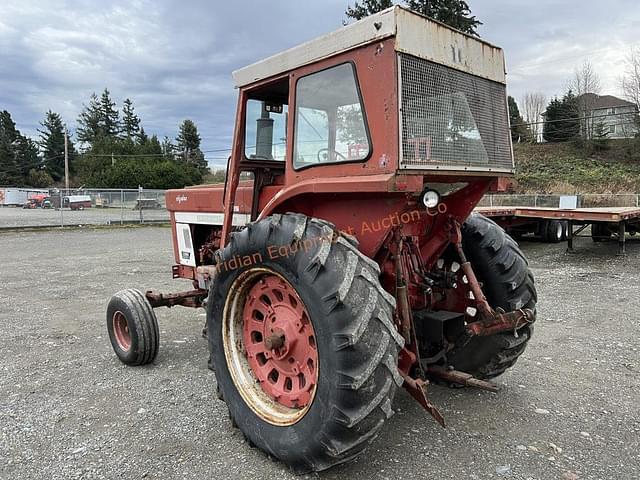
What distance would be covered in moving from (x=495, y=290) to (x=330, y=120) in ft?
5.95

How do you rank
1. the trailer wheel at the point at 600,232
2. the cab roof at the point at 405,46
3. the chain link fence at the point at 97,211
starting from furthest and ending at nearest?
the chain link fence at the point at 97,211 → the trailer wheel at the point at 600,232 → the cab roof at the point at 405,46

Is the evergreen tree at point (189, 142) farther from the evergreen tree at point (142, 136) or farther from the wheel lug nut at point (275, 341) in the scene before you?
the wheel lug nut at point (275, 341)

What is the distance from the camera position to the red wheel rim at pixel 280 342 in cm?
288

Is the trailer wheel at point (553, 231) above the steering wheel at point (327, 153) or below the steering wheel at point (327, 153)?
below

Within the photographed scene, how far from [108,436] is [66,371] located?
4.91 feet

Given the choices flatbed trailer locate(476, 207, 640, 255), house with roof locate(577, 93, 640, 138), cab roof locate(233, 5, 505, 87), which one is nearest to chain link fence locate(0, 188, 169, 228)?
flatbed trailer locate(476, 207, 640, 255)

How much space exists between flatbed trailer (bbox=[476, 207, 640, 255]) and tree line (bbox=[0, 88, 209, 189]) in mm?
43231

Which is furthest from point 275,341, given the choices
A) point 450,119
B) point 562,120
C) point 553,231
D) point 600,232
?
point 562,120

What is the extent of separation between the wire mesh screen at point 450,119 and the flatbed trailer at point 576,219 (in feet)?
27.7

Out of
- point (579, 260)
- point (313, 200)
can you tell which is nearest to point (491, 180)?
point (313, 200)

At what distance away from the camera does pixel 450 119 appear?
9.95 feet

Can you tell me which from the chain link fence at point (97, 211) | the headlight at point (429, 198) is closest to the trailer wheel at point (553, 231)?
the headlight at point (429, 198)

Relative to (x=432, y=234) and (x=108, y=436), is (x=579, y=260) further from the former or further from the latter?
(x=108, y=436)

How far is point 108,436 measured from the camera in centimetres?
321
